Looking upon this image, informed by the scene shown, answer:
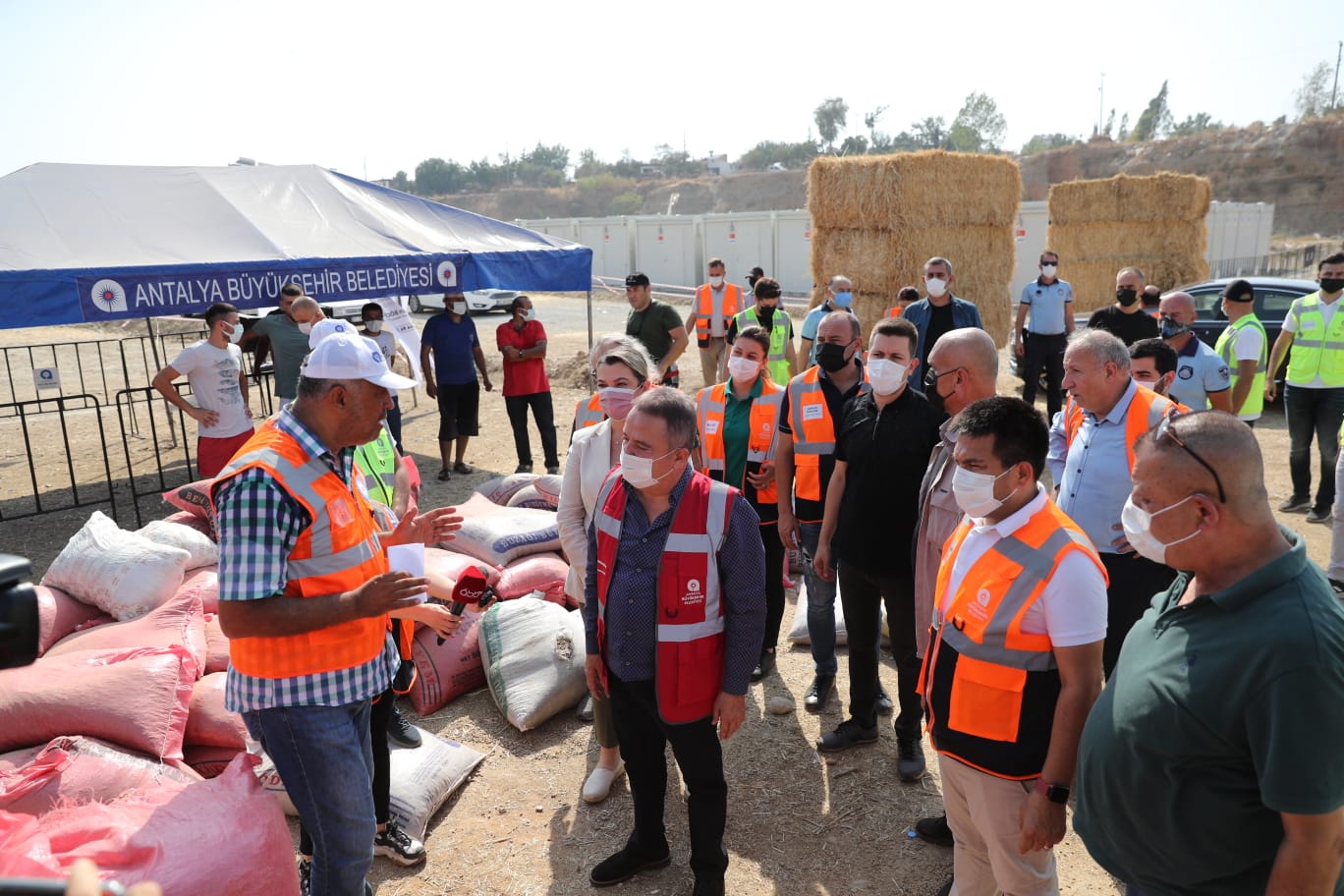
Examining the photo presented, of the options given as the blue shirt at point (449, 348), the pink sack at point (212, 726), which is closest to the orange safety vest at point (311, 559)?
the pink sack at point (212, 726)

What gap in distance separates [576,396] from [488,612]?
9.14 m

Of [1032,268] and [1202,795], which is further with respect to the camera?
[1032,268]

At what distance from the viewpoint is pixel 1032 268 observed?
76.6 ft

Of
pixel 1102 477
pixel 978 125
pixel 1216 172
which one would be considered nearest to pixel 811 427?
pixel 1102 477

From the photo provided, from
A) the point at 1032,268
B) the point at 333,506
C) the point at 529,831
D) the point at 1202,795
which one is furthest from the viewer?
the point at 1032,268

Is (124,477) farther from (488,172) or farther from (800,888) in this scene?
(488,172)

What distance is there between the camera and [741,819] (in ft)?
12.2

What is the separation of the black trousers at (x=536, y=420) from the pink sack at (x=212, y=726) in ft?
17.0

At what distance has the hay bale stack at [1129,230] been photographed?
56.0 ft

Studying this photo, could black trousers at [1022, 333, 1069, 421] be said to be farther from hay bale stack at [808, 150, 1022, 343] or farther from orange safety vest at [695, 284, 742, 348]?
orange safety vest at [695, 284, 742, 348]

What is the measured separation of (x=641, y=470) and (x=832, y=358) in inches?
74.7

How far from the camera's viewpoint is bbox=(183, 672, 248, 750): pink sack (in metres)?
3.73

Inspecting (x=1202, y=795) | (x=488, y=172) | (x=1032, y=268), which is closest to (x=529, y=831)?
(x=1202, y=795)

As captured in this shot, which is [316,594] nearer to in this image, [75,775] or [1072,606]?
[75,775]
